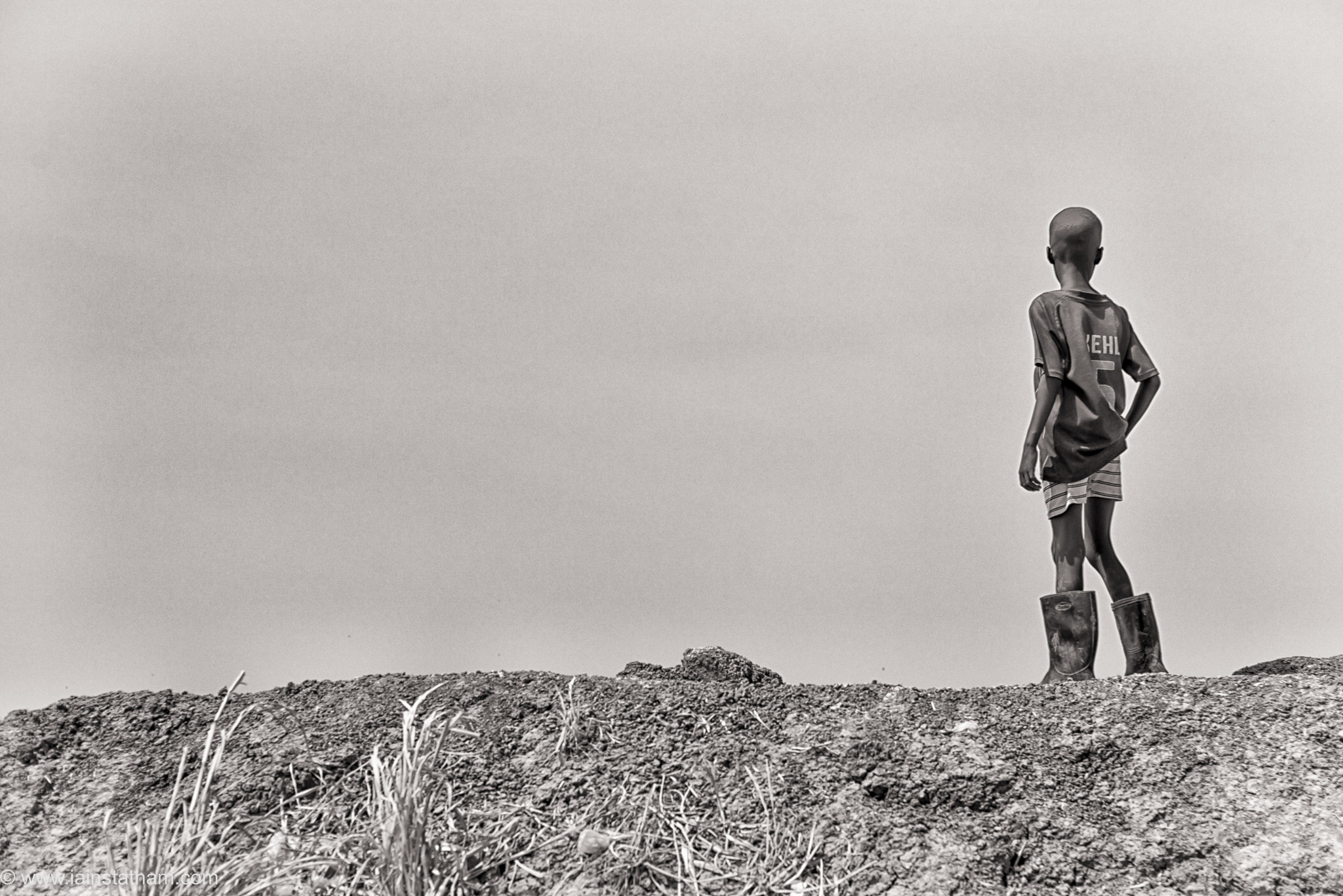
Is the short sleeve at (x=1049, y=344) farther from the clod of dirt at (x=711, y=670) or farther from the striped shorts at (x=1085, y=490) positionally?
the clod of dirt at (x=711, y=670)

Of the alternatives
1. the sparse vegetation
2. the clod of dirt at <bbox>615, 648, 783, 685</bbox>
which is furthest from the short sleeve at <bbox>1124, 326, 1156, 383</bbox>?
the sparse vegetation

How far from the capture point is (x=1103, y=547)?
5.99 meters

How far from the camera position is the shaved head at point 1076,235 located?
20.3ft

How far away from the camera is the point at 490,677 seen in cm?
441

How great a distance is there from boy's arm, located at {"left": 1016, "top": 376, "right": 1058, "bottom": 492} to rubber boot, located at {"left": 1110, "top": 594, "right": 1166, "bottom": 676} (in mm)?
734

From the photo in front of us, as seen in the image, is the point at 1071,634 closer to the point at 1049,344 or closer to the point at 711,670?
the point at 1049,344

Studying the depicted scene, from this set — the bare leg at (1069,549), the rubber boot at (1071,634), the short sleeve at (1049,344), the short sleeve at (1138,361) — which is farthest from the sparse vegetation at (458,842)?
the short sleeve at (1138,361)

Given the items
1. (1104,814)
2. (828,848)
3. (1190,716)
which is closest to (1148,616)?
(1190,716)

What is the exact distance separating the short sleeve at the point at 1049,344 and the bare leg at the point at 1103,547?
687mm

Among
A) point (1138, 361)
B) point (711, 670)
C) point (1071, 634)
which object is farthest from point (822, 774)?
point (1138, 361)

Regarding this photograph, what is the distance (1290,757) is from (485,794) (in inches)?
98.1

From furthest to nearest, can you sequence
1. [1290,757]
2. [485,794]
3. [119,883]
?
[1290,757] → [485,794] → [119,883]

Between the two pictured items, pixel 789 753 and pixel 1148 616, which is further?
pixel 1148 616

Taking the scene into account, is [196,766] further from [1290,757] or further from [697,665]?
[1290,757]
